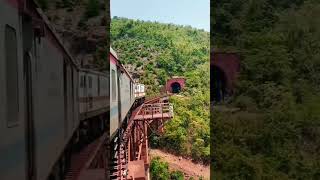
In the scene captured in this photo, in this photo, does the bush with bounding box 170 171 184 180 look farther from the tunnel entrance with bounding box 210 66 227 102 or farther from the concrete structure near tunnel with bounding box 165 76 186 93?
the concrete structure near tunnel with bounding box 165 76 186 93

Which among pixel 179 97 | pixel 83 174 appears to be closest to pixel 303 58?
pixel 179 97

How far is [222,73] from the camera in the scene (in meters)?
12.1

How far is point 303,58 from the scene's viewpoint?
14.7 metres

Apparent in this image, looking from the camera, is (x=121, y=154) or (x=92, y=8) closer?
(x=121, y=154)

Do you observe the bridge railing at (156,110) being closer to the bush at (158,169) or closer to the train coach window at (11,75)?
the bush at (158,169)

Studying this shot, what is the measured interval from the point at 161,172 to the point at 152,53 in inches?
310

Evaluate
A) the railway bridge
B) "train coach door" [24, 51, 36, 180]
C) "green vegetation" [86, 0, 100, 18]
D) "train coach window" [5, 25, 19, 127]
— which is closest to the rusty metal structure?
the railway bridge

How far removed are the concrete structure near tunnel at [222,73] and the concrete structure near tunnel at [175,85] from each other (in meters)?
3.12

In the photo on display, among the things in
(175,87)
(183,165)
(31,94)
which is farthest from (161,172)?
→ (31,94)

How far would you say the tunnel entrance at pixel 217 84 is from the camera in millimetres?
11979

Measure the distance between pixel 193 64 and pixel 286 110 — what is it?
8605mm

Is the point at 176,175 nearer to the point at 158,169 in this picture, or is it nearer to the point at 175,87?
the point at 158,169

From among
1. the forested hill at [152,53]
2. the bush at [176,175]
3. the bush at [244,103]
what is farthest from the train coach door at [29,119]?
the forested hill at [152,53]

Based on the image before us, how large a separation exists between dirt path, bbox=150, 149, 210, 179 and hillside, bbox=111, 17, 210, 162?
26 centimetres
